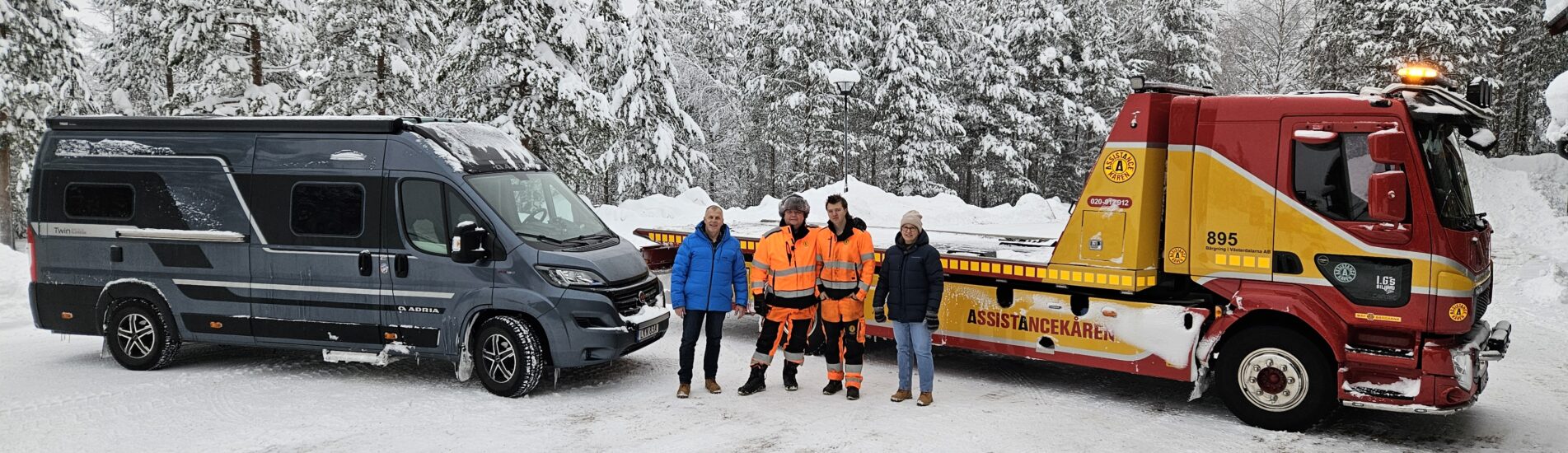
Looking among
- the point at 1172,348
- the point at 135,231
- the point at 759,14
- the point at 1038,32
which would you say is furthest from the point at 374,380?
the point at 1038,32

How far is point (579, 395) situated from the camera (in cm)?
767

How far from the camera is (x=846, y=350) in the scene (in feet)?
25.1

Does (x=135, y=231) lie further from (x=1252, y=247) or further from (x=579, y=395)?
(x=1252, y=247)

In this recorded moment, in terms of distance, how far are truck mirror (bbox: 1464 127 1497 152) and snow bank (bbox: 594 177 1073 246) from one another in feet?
41.8

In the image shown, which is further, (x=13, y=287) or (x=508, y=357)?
(x=13, y=287)

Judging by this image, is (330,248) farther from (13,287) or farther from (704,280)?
(13,287)

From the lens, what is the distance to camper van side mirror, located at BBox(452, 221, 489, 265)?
7.36 m

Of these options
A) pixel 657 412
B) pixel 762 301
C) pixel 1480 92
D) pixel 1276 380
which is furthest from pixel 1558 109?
pixel 657 412

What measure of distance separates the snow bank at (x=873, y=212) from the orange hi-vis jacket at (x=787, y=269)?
1107 cm

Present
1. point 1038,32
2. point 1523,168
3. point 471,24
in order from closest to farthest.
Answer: point 471,24 → point 1523,168 → point 1038,32

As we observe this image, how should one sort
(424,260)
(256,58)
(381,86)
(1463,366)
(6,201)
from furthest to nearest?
(6,201), (256,58), (381,86), (424,260), (1463,366)

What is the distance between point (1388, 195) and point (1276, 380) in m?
1.46

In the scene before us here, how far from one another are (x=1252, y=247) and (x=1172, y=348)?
36.2 inches

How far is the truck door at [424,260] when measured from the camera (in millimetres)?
7617
